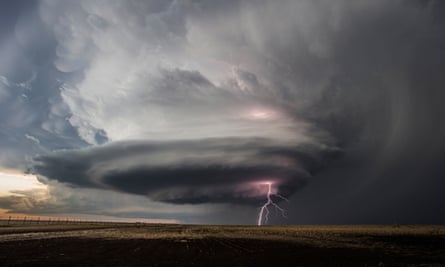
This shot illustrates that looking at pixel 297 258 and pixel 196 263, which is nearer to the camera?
pixel 196 263

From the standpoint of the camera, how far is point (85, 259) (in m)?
30.8

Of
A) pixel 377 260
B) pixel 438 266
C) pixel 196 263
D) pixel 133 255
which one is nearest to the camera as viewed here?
pixel 438 266

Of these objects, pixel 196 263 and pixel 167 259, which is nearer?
pixel 196 263

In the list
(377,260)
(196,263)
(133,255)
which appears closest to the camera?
(196,263)

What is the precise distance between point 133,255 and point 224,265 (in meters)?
A: 11.4

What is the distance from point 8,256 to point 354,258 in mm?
33056

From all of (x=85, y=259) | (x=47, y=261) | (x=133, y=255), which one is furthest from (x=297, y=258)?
(x=47, y=261)

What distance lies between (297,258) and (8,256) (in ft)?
90.8

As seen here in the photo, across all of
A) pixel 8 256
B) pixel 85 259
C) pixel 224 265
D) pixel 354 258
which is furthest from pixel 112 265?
pixel 354 258

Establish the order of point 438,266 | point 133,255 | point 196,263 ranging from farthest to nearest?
point 133,255
point 196,263
point 438,266

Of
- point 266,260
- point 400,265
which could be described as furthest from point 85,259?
point 400,265

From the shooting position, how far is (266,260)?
100 feet

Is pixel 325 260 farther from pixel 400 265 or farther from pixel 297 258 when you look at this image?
pixel 400 265

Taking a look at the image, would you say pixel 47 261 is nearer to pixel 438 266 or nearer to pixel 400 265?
pixel 400 265
